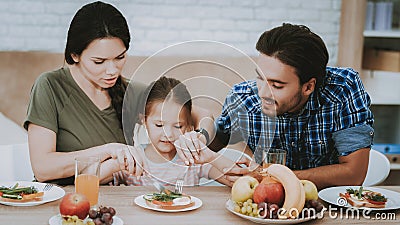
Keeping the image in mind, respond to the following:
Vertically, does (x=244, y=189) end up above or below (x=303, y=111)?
below

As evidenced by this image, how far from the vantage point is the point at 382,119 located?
359 centimetres

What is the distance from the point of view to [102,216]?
59.4 inches

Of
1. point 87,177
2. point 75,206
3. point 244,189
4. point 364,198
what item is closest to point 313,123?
point 364,198

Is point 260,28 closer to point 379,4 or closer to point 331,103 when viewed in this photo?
point 379,4

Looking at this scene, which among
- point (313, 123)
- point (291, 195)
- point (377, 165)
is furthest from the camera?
point (377, 165)

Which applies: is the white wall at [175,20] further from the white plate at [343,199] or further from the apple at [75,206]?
the apple at [75,206]

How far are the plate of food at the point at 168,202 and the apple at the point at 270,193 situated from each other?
187mm

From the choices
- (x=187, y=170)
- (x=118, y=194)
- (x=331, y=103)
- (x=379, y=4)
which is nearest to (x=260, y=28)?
(x=379, y=4)

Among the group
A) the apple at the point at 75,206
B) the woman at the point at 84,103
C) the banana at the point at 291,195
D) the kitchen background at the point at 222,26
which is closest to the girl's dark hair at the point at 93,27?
the woman at the point at 84,103

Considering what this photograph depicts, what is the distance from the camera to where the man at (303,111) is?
2172mm

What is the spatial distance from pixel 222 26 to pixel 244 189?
1800mm

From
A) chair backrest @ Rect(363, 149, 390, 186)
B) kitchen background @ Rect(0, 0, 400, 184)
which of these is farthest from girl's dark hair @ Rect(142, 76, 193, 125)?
kitchen background @ Rect(0, 0, 400, 184)

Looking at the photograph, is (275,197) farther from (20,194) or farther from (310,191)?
(20,194)

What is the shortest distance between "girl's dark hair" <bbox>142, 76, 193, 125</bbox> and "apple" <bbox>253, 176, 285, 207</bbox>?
509 mm
